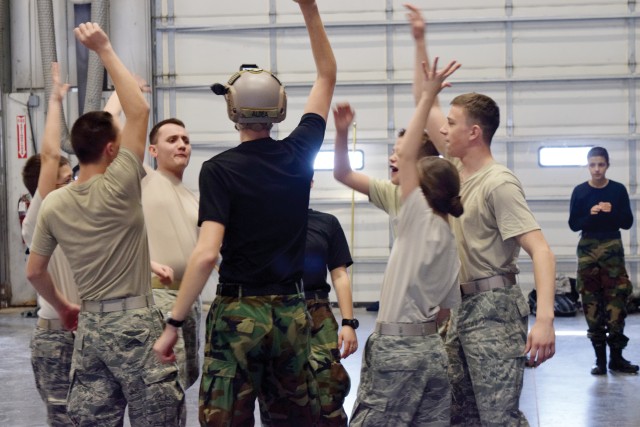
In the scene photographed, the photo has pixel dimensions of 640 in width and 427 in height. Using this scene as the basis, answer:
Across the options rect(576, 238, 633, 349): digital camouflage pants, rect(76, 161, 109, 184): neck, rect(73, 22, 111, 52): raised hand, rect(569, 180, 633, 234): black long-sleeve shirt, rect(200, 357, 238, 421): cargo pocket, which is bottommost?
rect(576, 238, 633, 349): digital camouflage pants

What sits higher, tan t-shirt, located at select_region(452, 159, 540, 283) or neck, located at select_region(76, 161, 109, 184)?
neck, located at select_region(76, 161, 109, 184)

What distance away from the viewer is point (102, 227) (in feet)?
13.5

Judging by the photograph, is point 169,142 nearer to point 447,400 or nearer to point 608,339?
point 447,400

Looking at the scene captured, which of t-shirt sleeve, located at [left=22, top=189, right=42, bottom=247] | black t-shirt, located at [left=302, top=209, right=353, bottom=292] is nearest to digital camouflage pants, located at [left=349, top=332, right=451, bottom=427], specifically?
black t-shirt, located at [left=302, top=209, right=353, bottom=292]

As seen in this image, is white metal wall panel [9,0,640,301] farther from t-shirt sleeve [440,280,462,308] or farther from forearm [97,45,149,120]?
forearm [97,45,149,120]

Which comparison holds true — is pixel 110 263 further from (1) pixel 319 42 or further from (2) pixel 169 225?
(1) pixel 319 42

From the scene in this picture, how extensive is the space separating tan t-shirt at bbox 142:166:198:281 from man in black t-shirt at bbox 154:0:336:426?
1630 mm

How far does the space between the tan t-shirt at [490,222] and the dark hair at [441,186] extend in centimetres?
26

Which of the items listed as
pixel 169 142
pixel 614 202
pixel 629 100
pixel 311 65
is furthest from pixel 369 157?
pixel 169 142

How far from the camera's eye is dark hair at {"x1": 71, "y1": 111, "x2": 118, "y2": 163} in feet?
13.7

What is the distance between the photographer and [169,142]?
5.45 meters

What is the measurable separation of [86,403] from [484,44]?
10.0m

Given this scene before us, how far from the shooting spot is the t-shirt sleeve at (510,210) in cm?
412

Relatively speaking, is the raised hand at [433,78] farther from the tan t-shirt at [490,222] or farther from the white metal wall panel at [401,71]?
the white metal wall panel at [401,71]
